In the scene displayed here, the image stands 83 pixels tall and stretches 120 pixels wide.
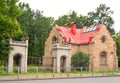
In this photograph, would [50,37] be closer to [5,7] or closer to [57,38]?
[57,38]

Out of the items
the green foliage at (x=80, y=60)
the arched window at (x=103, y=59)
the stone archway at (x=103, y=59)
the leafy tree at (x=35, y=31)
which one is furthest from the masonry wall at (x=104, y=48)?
the leafy tree at (x=35, y=31)

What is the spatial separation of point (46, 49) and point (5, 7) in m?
19.9

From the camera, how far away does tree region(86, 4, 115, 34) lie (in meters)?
63.5

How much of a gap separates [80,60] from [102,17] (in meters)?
28.7

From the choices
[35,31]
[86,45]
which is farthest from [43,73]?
[35,31]

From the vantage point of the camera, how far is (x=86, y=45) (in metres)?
41.9

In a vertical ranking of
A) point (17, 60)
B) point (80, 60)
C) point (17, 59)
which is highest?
point (17, 59)

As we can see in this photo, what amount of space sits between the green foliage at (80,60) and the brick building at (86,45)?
104 cm

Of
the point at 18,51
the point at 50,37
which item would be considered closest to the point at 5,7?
the point at 18,51

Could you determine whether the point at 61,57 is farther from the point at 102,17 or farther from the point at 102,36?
the point at 102,17

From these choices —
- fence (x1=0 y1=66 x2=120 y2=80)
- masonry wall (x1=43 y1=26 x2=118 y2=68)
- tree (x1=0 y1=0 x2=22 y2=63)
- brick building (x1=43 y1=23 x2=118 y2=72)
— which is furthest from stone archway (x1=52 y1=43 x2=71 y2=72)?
tree (x1=0 y1=0 x2=22 y2=63)

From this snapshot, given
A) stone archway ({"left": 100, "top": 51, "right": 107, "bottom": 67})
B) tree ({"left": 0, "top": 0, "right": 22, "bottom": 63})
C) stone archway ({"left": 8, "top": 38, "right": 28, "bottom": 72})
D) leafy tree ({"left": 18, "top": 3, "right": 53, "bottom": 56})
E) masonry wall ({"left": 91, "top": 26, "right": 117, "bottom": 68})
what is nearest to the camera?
tree ({"left": 0, "top": 0, "right": 22, "bottom": 63})

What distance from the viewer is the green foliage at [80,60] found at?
3826cm

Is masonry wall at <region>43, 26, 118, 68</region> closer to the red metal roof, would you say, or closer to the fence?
the red metal roof
